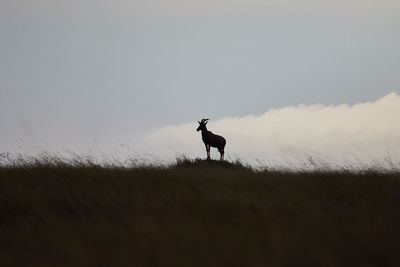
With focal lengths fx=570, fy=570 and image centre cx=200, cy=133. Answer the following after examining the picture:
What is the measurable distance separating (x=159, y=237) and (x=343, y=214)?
10.0ft

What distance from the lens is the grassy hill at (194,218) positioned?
643cm

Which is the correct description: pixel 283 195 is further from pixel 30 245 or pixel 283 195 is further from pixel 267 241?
pixel 30 245

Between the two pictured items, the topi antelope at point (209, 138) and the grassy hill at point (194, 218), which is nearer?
the grassy hill at point (194, 218)

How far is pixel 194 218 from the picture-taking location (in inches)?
323

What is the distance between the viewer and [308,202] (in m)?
9.29

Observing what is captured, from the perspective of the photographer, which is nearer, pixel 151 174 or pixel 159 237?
pixel 159 237

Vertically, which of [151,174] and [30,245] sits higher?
[151,174]

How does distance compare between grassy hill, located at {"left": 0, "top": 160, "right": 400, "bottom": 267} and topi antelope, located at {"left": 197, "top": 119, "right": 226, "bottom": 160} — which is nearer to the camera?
grassy hill, located at {"left": 0, "top": 160, "right": 400, "bottom": 267}

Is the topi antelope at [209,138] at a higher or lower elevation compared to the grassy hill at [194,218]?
higher

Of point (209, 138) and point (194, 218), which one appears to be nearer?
point (194, 218)

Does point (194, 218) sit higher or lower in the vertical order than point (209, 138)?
lower

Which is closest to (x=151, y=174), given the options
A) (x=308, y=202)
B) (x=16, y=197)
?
(x=16, y=197)

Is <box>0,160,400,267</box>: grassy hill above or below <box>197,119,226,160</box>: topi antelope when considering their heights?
below

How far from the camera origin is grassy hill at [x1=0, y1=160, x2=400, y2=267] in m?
6.43
